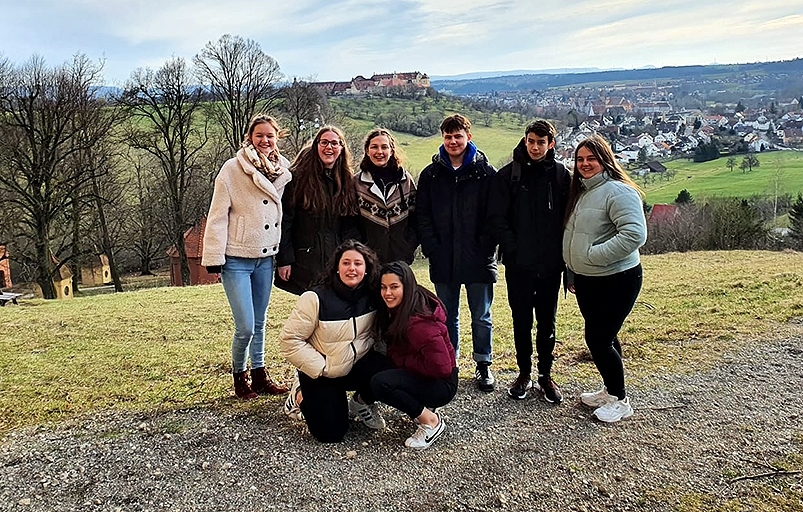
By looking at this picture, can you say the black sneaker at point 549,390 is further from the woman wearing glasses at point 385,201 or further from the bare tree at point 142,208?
the bare tree at point 142,208

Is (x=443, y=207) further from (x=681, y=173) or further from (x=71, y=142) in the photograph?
(x=681, y=173)

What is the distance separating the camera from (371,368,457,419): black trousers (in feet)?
14.3

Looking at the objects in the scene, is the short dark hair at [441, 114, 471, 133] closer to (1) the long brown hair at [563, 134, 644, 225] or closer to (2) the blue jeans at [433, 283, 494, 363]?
(1) the long brown hair at [563, 134, 644, 225]

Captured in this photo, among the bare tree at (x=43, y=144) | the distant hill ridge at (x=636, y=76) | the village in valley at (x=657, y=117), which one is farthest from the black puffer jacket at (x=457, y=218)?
the distant hill ridge at (x=636, y=76)

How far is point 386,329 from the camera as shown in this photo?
455 cm

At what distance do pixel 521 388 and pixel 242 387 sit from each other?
262cm

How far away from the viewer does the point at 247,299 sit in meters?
4.98

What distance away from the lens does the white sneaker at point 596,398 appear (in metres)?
5.14

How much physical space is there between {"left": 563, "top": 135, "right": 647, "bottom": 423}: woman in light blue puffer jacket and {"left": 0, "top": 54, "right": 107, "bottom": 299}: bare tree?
23378 millimetres

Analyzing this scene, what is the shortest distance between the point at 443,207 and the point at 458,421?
1864mm

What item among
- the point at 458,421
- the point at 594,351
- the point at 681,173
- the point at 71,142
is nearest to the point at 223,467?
the point at 458,421

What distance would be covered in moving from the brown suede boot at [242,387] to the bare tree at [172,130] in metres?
22.4

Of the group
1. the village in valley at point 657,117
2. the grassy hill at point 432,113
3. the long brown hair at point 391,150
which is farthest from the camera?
the village in valley at point 657,117

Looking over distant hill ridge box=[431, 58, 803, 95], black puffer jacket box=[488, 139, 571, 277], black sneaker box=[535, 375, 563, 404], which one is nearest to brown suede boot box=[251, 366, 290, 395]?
black sneaker box=[535, 375, 563, 404]
